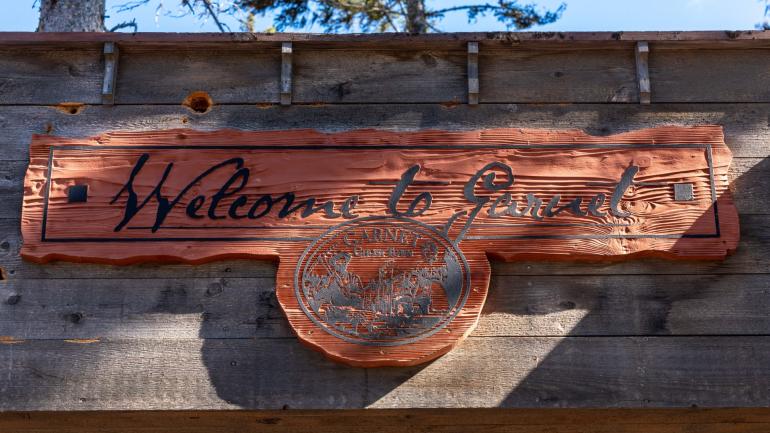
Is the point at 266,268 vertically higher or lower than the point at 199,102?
lower

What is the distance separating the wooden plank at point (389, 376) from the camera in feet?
13.2

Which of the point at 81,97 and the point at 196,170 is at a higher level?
the point at 81,97

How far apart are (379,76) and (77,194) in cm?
162

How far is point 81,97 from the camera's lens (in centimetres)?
466

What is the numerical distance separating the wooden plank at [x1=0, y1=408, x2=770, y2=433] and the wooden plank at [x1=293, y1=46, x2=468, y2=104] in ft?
5.26

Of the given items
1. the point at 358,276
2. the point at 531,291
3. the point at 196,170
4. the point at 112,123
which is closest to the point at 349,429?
A: the point at 358,276

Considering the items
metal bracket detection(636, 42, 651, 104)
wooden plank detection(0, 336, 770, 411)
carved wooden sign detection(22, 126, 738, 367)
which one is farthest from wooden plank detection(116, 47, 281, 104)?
metal bracket detection(636, 42, 651, 104)

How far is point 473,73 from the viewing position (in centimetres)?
468

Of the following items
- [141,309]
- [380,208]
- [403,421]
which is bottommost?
[403,421]

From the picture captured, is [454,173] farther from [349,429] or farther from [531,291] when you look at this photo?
[349,429]

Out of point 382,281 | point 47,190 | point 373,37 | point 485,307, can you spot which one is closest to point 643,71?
point 373,37

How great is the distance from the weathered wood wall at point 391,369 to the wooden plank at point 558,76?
1 centimetres

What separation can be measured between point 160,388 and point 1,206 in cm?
126

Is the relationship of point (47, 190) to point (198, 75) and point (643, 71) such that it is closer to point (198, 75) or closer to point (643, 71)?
point (198, 75)
